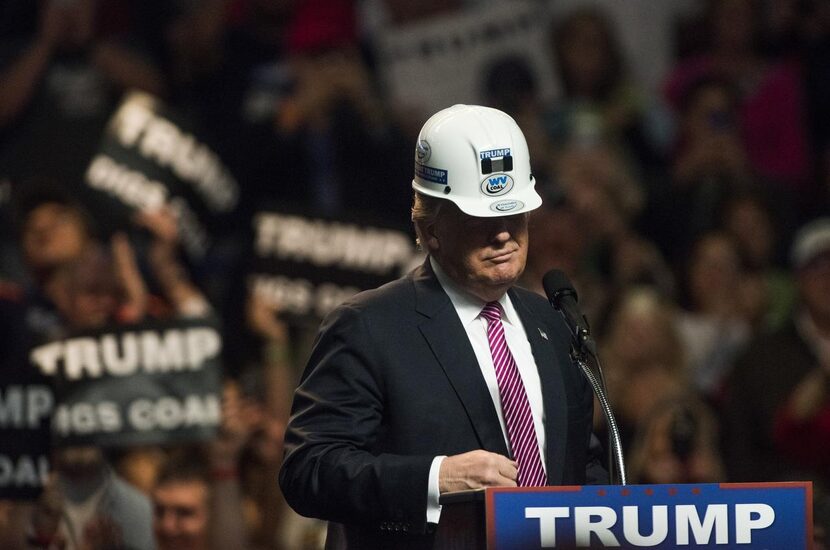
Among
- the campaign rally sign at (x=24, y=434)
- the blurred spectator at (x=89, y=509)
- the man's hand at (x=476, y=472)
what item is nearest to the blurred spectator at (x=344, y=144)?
the blurred spectator at (x=89, y=509)

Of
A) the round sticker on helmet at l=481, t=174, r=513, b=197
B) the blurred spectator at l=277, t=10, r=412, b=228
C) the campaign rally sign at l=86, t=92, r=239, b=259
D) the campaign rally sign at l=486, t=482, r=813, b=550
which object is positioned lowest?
the campaign rally sign at l=486, t=482, r=813, b=550

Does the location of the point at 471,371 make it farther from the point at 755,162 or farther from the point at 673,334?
the point at 755,162

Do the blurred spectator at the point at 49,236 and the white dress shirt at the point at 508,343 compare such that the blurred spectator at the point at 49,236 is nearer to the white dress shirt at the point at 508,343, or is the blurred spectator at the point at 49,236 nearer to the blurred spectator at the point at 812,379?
the blurred spectator at the point at 812,379

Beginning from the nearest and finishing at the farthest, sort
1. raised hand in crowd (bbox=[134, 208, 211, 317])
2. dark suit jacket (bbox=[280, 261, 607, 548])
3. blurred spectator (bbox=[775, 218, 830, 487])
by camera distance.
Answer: dark suit jacket (bbox=[280, 261, 607, 548])
blurred spectator (bbox=[775, 218, 830, 487])
raised hand in crowd (bbox=[134, 208, 211, 317])

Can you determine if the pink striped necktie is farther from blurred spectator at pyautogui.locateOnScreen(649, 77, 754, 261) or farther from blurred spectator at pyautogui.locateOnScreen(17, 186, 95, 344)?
blurred spectator at pyautogui.locateOnScreen(649, 77, 754, 261)

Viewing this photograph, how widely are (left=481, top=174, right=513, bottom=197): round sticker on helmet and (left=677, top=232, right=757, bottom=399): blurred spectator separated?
3.65 m

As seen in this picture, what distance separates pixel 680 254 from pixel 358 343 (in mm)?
4572

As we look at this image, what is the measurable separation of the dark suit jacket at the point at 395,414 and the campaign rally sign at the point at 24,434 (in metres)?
1.83

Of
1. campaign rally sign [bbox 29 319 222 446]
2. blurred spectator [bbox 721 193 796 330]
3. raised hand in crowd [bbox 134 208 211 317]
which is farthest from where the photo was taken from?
blurred spectator [bbox 721 193 796 330]

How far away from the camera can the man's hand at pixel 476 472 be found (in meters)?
3.39

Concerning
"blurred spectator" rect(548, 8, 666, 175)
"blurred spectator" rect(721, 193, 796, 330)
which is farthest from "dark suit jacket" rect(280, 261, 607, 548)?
"blurred spectator" rect(548, 8, 666, 175)

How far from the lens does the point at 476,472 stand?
3412 mm

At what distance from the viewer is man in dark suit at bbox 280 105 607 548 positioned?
3555mm

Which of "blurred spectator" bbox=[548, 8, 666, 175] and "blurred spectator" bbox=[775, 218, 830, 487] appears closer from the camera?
"blurred spectator" bbox=[775, 218, 830, 487]
